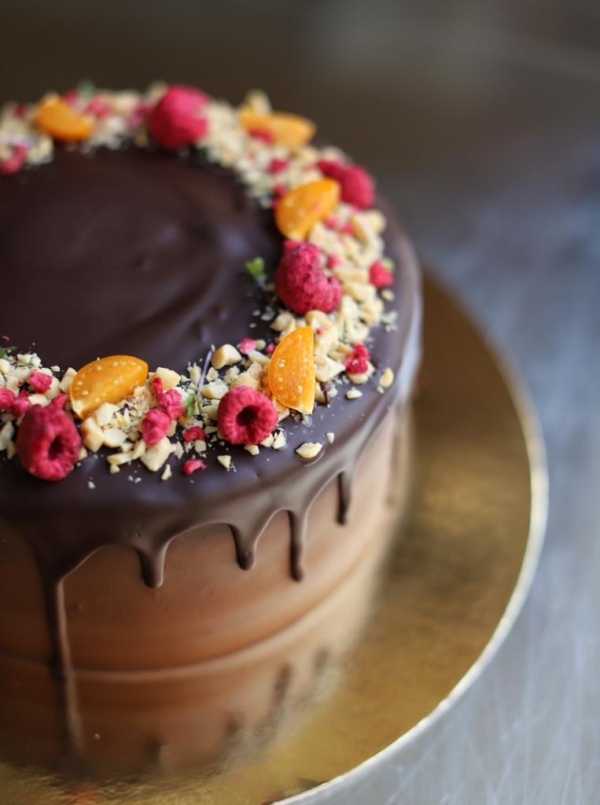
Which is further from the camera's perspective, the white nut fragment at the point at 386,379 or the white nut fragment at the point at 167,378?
the white nut fragment at the point at 386,379

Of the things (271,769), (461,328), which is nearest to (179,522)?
(271,769)

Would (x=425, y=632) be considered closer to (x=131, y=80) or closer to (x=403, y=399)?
(x=403, y=399)

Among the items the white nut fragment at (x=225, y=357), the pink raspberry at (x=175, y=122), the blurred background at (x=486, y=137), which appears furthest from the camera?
the pink raspberry at (x=175, y=122)

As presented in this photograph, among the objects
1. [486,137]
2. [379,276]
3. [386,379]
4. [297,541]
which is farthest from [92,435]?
[486,137]

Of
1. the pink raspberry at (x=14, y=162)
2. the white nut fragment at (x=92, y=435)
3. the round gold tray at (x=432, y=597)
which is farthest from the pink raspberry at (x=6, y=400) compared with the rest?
the pink raspberry at (x=14, y=162)

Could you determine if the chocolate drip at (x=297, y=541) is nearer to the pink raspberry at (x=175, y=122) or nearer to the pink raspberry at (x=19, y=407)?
the pink raspberry at (x=19, y=407)

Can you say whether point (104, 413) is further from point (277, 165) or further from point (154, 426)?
point (277, 165)
